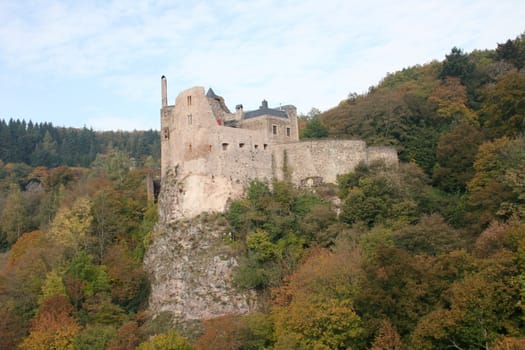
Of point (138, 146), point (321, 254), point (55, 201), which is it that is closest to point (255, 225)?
point (321, 254)

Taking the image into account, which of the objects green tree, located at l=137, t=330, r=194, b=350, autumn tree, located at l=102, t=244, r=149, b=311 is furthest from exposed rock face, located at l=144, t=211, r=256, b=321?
green tree, located at l=137, t=330, r=194, b=350

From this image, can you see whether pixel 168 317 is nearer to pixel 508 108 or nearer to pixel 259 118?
pixel 259 118

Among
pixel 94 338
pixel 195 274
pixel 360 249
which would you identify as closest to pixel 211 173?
pixel 195 274

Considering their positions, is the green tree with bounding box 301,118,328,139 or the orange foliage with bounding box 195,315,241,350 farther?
the green tree with bounding box 301,118,328,139

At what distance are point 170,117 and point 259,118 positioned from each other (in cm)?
527

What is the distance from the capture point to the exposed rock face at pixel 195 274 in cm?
3509

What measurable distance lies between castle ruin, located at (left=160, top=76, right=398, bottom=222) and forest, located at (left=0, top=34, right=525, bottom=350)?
109cm

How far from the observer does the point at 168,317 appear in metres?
35.4

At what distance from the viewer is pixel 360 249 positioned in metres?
32.5

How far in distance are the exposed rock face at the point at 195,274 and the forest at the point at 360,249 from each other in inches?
27.0

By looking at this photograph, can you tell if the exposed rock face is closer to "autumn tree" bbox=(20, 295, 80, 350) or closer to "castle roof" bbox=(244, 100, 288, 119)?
"autumn tree" bbox=(20, 295, 80, 350)

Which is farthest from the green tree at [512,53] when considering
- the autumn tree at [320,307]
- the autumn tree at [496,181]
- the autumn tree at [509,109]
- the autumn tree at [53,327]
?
the autumn tree at [53,327]

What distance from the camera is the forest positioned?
27.5 meters

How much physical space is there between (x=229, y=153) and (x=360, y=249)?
32.2 ft
